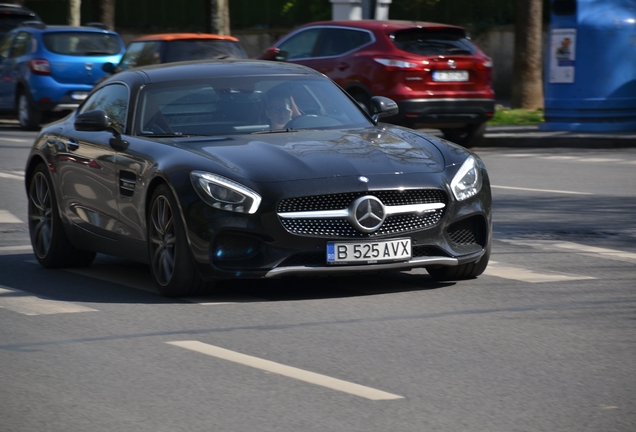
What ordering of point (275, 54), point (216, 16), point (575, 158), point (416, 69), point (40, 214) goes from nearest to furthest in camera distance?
point (40, 214), point (575, 158), point (416, 69), point (275, 54), point (216, 16)

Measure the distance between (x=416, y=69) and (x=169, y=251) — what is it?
11110 mm

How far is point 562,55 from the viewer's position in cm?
2078

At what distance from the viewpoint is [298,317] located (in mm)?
6977

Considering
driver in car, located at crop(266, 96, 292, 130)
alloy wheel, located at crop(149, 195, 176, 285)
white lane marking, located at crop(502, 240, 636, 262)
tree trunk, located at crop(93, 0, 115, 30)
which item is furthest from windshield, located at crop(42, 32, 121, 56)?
alloy wheel, located at crop(149, 195, 176, 285)

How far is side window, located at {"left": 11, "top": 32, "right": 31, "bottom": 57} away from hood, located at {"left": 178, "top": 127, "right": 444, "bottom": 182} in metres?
17.8

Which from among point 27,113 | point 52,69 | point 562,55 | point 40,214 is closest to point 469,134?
point 562,55

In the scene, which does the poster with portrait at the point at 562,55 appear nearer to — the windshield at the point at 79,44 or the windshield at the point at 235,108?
the windshield at the point at 79,44

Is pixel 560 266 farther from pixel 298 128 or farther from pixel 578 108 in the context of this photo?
pixel 578 108

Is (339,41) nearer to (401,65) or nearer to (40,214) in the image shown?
(401,65)

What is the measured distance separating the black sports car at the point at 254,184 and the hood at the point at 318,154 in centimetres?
1

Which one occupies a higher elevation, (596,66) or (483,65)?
(483,65)

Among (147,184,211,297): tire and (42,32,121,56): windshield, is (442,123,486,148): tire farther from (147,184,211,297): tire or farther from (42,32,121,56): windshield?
(147,184,211,297): tire

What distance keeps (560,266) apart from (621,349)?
2.62 metres

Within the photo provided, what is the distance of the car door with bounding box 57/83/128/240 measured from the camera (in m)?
8.40
